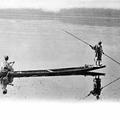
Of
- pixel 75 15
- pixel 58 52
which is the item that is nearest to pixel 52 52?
pixel 58 52

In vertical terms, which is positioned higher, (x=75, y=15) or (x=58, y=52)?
→ (x=75, y=15)

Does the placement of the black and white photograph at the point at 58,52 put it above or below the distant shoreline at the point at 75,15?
below

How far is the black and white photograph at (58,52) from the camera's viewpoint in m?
2.24

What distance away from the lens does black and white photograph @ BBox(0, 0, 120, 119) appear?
7.35 feet

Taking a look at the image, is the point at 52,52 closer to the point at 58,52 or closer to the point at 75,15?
the point at 58,52

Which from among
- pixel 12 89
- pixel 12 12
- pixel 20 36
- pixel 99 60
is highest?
pixel 12 12

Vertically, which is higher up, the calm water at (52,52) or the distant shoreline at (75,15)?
the distant shoreline at (75,15)

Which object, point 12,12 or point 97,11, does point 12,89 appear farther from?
point 97,11

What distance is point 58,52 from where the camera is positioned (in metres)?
2.28

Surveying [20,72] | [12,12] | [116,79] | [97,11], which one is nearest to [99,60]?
[116,79]

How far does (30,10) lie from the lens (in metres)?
2.27

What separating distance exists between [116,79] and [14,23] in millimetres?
813

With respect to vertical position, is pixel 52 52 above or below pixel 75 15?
below

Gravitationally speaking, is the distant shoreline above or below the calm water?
above
